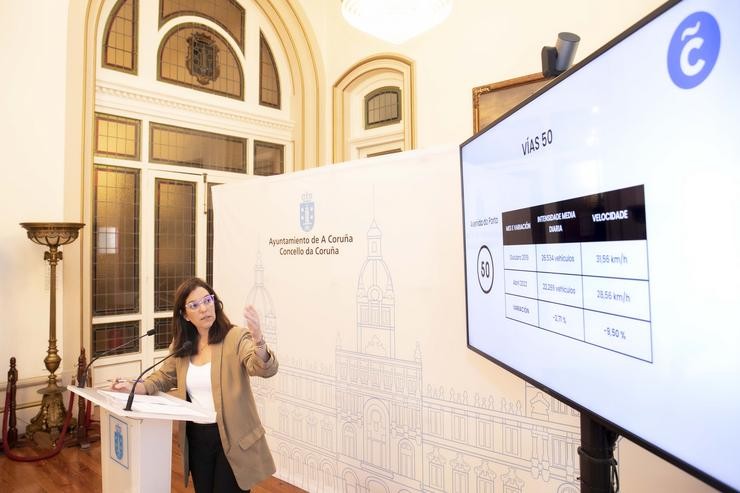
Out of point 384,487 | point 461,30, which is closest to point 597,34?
point 461,30

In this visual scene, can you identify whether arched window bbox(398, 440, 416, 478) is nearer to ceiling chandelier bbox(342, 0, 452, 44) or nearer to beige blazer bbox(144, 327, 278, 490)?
beige blazer bbox(144, 327, 278, 490)

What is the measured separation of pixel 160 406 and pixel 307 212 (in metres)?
1.52

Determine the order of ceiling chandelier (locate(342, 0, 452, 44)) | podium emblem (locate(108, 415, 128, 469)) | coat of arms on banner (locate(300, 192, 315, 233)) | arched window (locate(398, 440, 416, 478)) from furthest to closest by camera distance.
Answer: ceiling chandelier (locate(342, 0, 452, 44)), coat of arms on banner (locate(300, 192, 315, 233)), arched window (locate(398, 440, 416, 478)), podium emblem (locate(108, 415, 128, 469))

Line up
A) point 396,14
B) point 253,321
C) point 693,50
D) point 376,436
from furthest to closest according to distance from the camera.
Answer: point 396,14 < point 376,436 < point 253,321 < point 693,50

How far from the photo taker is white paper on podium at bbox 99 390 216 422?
6.13 feet


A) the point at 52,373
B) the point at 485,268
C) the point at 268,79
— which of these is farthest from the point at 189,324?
the point at 268,79

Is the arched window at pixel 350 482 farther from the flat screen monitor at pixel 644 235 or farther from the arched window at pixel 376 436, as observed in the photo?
the flat screen monitor at pixel 644 235

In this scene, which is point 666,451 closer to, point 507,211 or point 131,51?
point 507,211

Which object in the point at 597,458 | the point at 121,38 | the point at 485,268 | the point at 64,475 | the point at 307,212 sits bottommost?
the point at 64,475

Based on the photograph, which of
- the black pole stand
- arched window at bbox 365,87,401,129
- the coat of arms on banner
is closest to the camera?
the black pole stand

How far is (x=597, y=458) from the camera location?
1.30 meters

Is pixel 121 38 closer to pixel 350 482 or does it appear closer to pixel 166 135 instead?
pixel 166 135

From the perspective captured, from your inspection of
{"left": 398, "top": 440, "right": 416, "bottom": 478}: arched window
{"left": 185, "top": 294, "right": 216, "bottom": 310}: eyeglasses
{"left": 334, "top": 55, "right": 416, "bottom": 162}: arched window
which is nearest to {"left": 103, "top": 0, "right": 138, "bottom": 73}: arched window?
{"left": 334, "top": 55, "right": 416, "bottom": 162}: arched window

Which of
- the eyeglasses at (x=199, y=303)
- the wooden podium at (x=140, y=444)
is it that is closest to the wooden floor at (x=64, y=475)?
the wooden podium at (x=140, y=444)
